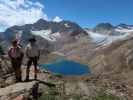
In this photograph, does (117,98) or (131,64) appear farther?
(131,64)

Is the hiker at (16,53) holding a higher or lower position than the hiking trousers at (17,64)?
higher

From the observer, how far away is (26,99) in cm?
1594

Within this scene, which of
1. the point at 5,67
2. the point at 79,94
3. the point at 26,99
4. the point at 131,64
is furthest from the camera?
the point at 131,64

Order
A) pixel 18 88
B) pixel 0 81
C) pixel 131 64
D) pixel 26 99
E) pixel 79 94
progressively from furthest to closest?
pixel 131 64 < pixel 0 81 < pixel 79 94 < pixel 18 88 < pixel 26 99

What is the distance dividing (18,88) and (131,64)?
18264cm

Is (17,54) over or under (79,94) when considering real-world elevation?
over

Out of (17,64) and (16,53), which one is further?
(17,64)

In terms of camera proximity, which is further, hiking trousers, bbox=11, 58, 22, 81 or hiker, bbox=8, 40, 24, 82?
hiking trousers, bbox=11, 58, 22, 81

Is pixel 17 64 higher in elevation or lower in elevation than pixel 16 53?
lower

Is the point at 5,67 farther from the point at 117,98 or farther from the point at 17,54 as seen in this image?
the point at 117,98

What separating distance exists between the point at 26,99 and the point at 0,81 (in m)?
6.25

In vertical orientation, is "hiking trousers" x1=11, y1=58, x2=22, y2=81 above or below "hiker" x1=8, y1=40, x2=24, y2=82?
below

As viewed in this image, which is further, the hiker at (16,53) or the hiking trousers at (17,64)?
the hiking trousers at (17,64)

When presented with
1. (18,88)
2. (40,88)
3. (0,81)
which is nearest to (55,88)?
(40,88)
